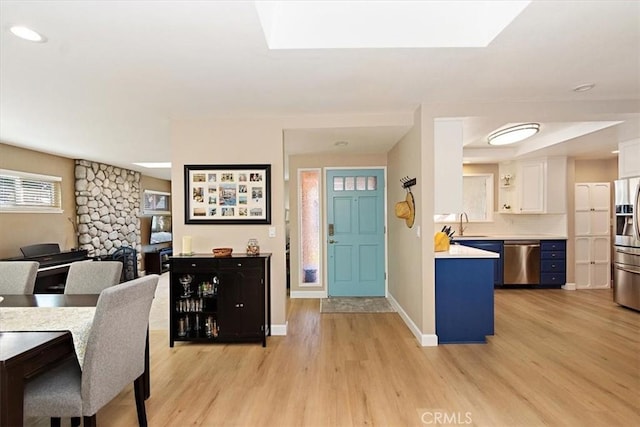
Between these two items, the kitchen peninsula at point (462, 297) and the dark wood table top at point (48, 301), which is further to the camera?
the kitchen peninsula at point (462, 297)

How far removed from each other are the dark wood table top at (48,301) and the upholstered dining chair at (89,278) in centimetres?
27

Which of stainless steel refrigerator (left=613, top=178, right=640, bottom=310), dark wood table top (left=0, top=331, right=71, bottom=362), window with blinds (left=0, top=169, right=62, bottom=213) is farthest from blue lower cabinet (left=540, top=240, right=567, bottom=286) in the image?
window with blinds (left=0, top=169, right=62, bottom=213)

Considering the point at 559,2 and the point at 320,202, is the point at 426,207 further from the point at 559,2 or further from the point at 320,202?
the point at 320,202

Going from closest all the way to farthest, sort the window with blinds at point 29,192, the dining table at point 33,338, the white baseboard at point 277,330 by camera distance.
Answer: the dining table at point 33,338, the white baseboard at point 277,330, the window with blinds at point 29,192

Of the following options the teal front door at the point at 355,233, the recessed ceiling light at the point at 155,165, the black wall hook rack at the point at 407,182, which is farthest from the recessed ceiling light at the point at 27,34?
the recessed ceiling light at the point at 155,165

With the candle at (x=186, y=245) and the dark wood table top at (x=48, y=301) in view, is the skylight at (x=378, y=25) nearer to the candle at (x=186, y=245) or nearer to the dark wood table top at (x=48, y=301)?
the dark wood table top at (x=48, y=301)

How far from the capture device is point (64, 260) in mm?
5117

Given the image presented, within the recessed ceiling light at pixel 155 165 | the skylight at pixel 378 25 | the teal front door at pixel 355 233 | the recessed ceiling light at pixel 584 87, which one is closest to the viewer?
the skylight at pixel 378 25

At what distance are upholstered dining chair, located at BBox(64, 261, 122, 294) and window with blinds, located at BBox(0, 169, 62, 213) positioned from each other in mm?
3109

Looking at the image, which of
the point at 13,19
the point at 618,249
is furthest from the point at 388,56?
the point at 618,249

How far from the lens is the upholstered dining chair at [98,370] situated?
167 centimetres

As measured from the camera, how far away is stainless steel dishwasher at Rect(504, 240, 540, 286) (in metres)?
5.66

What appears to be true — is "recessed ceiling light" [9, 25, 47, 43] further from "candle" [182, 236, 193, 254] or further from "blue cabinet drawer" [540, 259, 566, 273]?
"blue cabinet drawer" [540, 259, 566, 273]

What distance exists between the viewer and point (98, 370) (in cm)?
172
